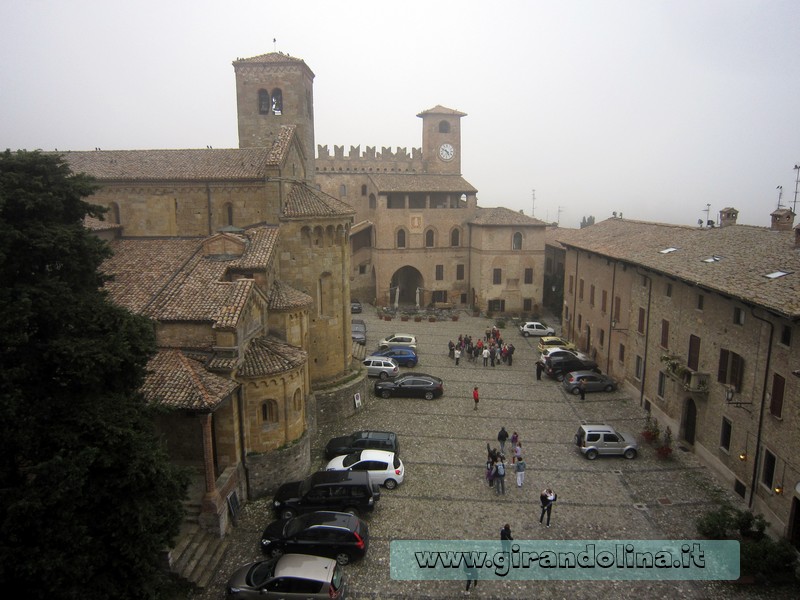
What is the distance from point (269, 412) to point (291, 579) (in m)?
7.07

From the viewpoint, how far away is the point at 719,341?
70.4ft

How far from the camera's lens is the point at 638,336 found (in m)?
29.6

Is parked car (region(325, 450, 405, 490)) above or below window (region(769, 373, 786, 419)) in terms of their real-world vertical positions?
below

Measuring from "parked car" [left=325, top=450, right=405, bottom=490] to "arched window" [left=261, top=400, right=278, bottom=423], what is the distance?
9.39 feet

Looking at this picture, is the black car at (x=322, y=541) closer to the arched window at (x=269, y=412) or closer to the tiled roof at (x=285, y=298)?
the arched window at (x=269, y=412)

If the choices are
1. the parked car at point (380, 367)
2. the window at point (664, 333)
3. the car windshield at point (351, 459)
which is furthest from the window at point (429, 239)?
the car windshield at point (351, 459)

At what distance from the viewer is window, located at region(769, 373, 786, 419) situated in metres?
17.2

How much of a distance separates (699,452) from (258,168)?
23.6 metres

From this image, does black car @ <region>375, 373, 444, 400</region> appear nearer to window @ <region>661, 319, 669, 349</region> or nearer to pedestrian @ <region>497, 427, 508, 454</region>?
pedestrian @ <region>497, 427, 508, 454</region>

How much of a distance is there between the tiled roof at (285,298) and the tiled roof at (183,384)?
486 cm

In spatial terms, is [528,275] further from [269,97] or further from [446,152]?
[269,97]

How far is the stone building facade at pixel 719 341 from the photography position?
17.1 meters

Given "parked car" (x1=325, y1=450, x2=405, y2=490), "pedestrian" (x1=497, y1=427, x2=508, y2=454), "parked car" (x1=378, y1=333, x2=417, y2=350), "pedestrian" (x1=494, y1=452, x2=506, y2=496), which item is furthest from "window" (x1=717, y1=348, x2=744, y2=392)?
"parked car" (x1=378, y1=333, x2=417, y2=350)

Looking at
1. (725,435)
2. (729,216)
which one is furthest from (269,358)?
(729,216)
